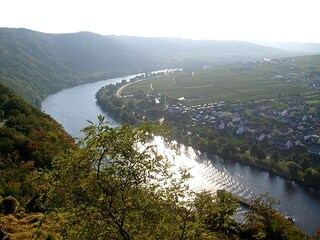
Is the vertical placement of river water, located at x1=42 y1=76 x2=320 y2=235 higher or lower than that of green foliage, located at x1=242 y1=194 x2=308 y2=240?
lower

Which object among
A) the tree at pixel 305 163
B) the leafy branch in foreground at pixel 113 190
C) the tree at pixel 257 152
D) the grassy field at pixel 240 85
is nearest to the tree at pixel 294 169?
the tree at pixel 305 163

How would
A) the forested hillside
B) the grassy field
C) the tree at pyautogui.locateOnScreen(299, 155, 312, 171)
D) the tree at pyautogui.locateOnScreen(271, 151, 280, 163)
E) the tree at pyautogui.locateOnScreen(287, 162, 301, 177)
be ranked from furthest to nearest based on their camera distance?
1. the grassy field
2. the tree at pyautogui.locateOnScreen(271, 151, 280, 163)
3. the tree at pyautogui.locateOnScreen(299, 155, 312, 171)
4. the tree at pyautogui.locateOnScreen(287, 162, 301, 177)
5. the forested hillside

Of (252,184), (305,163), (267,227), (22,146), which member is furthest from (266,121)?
(22,146)

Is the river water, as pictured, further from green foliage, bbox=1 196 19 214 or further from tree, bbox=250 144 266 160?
green foliage, bbox=1 196 19 214

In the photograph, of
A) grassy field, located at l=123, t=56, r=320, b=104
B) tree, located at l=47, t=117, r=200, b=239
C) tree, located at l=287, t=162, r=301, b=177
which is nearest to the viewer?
tree, located at l=47, t=117, r=200, b=239

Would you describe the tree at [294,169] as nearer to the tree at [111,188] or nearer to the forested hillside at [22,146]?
the forested hillside at [22,146]

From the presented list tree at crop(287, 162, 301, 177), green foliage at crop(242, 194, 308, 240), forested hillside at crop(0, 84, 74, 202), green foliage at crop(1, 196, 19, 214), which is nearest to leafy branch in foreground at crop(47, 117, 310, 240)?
forested hillside at crop(0, 84, 74, 202)

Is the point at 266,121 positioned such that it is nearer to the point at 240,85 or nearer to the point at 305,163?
the point at 305,163

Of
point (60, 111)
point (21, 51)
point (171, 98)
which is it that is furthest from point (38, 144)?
point (21, 51)
